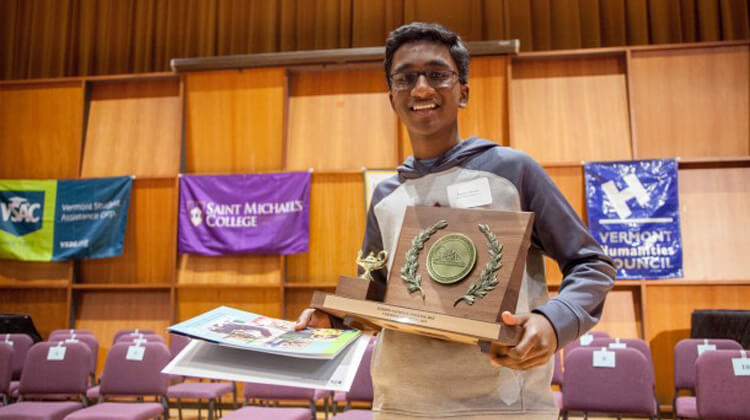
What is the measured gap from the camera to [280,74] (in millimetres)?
7023

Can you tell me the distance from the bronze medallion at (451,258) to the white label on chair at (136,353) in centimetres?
357

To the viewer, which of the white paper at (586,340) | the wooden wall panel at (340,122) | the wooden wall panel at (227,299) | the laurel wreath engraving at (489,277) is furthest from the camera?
the wooden wall panel at (340,122)

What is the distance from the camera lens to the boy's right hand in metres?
1.39

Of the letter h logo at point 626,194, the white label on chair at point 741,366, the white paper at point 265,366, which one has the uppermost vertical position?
the letter h logo at point 626,194

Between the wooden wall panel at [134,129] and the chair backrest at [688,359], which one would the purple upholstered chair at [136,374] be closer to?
the wooden wall panel at [134,129]

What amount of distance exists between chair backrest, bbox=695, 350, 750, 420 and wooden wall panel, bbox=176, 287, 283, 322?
4.42m

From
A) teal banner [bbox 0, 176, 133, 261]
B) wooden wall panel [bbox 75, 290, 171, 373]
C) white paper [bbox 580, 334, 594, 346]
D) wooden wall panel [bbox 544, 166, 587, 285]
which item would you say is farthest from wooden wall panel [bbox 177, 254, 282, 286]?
white paper [bbox 580, 334, 594, 346]

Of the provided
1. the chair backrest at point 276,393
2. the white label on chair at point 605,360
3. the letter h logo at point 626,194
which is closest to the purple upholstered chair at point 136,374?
the chair backrest at point 276,393

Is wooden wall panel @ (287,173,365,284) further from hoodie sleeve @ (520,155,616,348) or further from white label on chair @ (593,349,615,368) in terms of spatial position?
hoodie sleeve @ (520,155,616,348)

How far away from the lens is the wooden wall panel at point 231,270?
679cm

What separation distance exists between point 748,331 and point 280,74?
544cm

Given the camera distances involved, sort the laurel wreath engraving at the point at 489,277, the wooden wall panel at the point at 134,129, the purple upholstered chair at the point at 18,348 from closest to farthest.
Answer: the laurel wreath engraving at the point at 489,277, the purple upholstered chair at the point at 18,348, the wooden wall panel at the point at 134,129

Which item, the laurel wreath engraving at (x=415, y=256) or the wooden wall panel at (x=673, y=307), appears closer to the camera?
the laurel wreath engraving at (x=415, y=256)

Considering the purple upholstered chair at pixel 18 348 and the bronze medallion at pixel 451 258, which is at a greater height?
the bronze medallion at pixel 451 258
